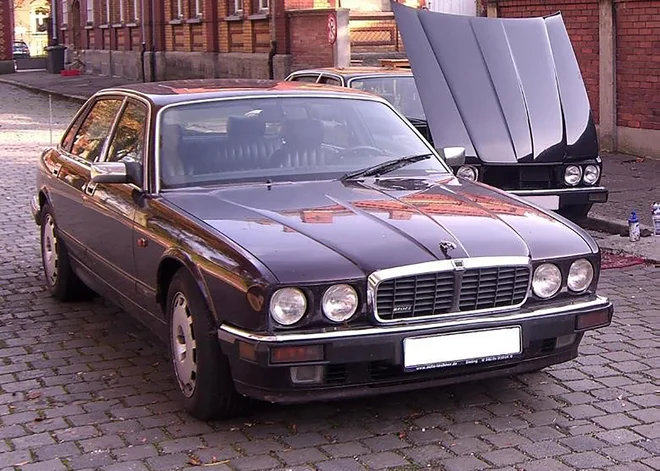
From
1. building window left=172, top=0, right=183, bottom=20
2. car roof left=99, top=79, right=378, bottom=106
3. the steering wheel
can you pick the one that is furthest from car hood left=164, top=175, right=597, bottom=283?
building window left=172, top=0, right=183, bottom=20

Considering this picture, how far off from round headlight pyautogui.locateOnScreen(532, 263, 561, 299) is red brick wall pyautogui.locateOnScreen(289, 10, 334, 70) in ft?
65.9

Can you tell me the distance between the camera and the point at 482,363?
5.07 metres

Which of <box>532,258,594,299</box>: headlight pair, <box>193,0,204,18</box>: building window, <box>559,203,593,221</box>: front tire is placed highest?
<box>193,0,204,18</box>: building window

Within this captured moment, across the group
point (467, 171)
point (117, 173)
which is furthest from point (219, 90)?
point (467, 171)

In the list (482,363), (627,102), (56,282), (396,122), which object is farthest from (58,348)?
(627,102)

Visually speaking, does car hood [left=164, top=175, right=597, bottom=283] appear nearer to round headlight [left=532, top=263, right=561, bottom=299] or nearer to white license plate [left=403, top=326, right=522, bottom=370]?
round headlight [left=532, top=263, right=561, bottom=299]

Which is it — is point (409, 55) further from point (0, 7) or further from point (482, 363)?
point (0, 7)

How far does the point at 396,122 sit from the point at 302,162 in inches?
32.6

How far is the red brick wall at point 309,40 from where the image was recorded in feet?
84.6

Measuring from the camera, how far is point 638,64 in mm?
15391

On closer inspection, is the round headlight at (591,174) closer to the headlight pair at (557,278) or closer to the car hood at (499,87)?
the car hood at (499,87)

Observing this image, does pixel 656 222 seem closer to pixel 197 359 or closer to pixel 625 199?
pixel 625 199

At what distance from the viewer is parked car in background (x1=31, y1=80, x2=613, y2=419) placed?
4.83 metres

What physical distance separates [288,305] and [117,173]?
1.70 meters
